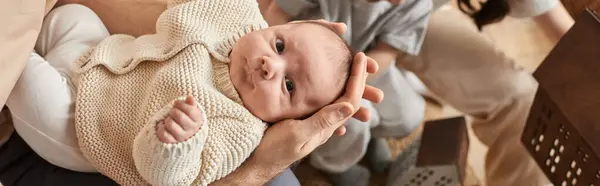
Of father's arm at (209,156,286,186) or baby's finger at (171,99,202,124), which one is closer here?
baby's finger at (171,99,202,124)

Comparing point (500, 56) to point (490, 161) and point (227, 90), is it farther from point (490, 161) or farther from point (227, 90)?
point (227, 90)

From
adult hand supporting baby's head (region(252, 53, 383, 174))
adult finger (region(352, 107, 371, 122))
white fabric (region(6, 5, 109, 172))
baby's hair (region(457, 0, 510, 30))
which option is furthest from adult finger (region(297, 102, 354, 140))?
baby's hair (region(457, 0, 510, 30))

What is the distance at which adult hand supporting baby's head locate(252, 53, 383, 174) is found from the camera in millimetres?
795

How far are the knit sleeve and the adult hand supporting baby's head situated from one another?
10 cm

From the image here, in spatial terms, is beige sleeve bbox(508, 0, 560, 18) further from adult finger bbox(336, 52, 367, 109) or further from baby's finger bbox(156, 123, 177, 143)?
baby's finger bbox(156, 123, 177, 143)

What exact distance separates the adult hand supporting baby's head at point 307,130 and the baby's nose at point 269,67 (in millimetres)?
65

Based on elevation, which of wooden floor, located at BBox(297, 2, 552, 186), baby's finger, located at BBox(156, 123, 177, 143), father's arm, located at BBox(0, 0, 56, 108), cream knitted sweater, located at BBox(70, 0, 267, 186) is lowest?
wooden floor, located at BBox(297, 2, 552, 186)

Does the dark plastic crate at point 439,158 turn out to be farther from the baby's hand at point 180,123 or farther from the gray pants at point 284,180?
the baby's hand at point 180,123

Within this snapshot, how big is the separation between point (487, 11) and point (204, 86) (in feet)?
2.24

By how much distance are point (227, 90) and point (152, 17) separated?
0.26 m

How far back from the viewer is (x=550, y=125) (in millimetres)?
1154

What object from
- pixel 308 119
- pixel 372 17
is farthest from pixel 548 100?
pixel 308 119

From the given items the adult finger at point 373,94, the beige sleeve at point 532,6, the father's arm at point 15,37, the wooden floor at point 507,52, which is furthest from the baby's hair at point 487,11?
the father's arm at point 15,37

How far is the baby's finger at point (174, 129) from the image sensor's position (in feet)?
2.28
